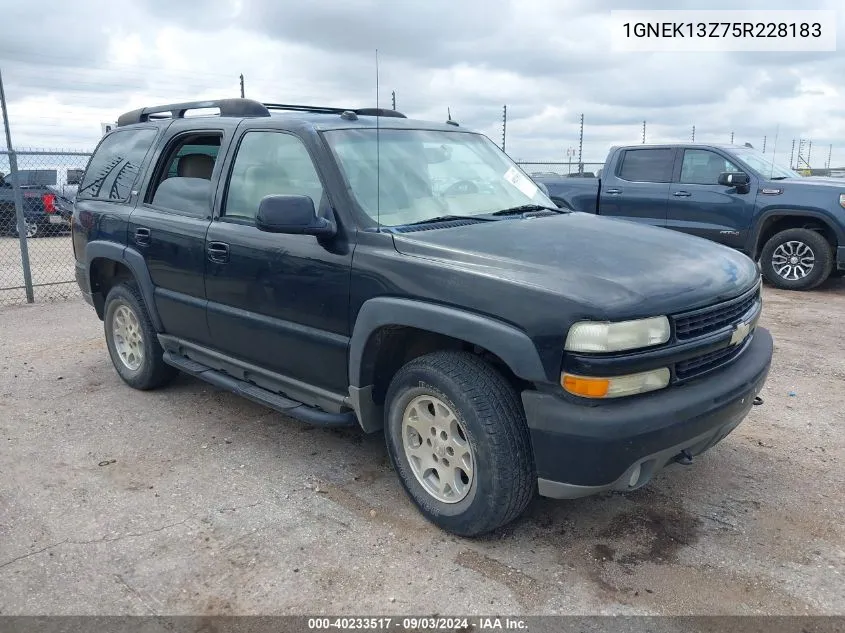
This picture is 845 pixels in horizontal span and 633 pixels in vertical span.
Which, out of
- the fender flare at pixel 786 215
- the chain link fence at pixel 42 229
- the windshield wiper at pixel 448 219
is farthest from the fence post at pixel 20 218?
the fender flare at pixel 786 215

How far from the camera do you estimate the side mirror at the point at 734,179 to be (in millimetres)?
9023

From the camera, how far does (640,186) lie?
1002 centimetres

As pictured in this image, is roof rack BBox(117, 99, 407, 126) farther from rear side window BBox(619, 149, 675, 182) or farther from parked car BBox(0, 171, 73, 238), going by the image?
parked car BBox(0, 171, 73, 238)

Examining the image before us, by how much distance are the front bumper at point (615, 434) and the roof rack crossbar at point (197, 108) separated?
2609 millimetres

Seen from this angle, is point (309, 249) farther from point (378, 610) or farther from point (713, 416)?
point (713, 416)

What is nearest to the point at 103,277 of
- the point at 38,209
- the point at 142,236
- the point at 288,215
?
the point at 142,236

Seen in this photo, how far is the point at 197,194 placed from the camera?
4359 millimetres

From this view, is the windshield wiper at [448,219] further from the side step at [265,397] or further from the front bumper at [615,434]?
the front bumper at [615,434]

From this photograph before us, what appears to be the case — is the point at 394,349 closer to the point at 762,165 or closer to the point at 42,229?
the point at 762,165

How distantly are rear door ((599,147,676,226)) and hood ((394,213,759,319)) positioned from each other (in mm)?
6521

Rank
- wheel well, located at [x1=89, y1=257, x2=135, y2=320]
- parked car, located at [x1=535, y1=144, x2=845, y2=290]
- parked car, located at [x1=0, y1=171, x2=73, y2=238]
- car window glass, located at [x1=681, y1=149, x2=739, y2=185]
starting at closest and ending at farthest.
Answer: wheel well, located at [x1=89, y1=257, x2=135, y2=320] → parked car, located at [x1=535, y1=144, x2=845, y2=290] → car window glass, located at [x1=681, y1=149, x2=739, y2=185] → parked car, located at [x1=0, y1=171, x2=73, y2=238]

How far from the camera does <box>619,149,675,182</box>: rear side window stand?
991 centimetres

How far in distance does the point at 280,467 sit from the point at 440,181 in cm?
181

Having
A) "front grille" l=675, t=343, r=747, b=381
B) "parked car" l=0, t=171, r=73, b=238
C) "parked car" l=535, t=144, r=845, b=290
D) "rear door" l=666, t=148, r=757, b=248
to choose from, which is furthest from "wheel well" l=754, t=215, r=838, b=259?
"parked car" l=0, t=171, r=73, b=238
